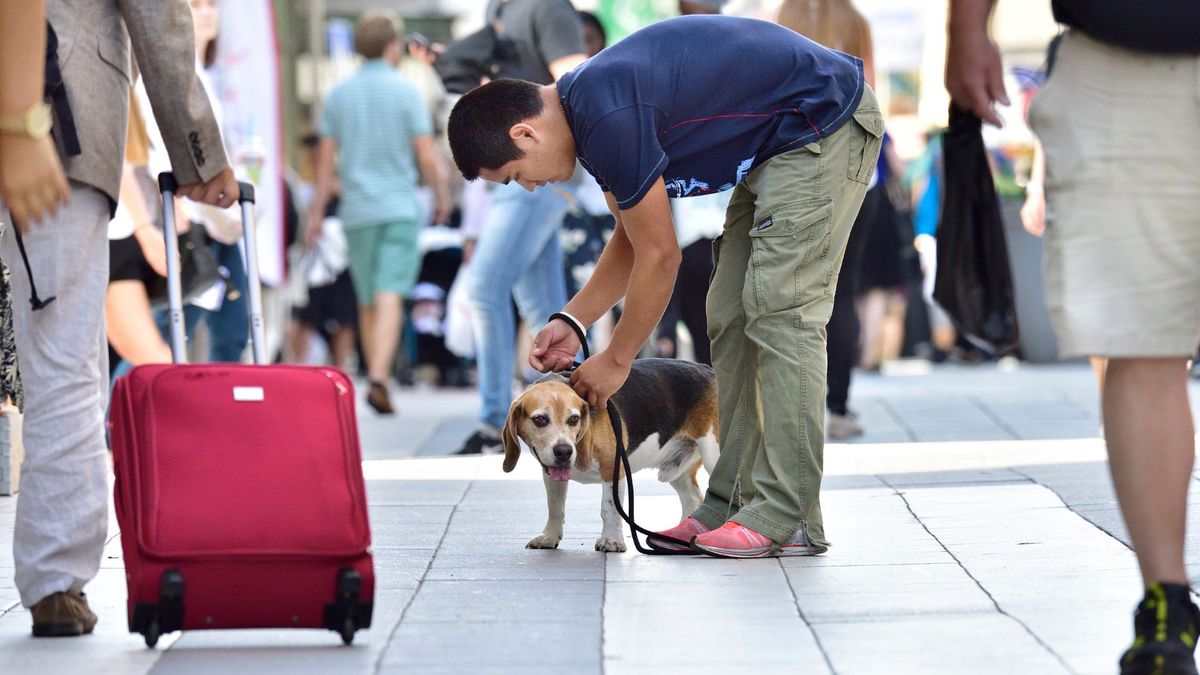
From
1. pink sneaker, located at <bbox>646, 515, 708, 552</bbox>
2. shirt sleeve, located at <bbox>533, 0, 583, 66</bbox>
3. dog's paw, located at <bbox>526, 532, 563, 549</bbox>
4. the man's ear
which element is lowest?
dog's paw, located at <bbox>526, 532, 563, 549</bbox>

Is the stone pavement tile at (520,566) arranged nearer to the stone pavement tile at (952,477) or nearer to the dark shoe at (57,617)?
the dark shoe at (57,617)

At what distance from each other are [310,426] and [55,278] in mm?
727

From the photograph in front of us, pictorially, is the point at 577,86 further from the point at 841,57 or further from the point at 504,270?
the point at 504,270

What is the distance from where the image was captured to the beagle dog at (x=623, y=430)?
5051 mm

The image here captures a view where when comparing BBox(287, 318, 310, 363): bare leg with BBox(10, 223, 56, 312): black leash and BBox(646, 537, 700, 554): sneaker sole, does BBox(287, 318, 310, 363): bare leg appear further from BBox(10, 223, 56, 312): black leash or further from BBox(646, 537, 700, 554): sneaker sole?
BBox(10, 223, 56, 312): black leash

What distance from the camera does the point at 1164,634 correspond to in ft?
10.7

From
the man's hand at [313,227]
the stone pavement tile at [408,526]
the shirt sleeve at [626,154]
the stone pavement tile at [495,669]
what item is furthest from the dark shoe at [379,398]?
the stone pavement tile at [495,669]

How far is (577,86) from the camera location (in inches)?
179

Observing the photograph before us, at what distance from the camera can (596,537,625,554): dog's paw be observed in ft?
16.7

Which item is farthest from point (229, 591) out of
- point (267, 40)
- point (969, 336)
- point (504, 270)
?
point (267, 40)

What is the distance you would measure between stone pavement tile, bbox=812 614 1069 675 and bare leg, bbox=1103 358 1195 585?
29 cm

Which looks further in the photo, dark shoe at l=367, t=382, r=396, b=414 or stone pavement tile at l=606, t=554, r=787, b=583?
dark shoe at l=367, t=382, r=396, b=414

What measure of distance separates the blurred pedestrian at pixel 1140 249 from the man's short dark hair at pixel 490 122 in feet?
4.89

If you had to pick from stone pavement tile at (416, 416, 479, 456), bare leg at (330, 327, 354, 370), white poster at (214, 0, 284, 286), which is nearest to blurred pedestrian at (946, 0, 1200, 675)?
stone pavement tile at (416, 416, 479, 456)
